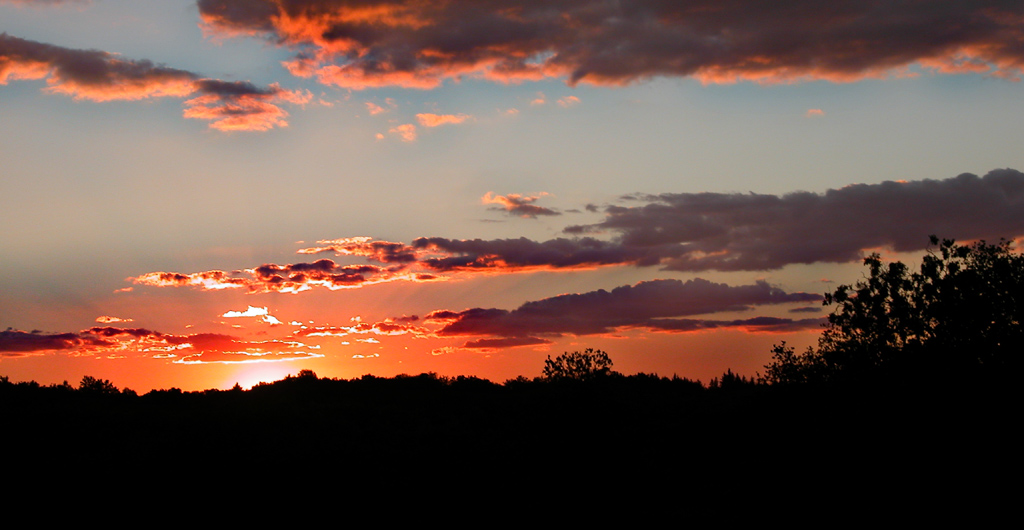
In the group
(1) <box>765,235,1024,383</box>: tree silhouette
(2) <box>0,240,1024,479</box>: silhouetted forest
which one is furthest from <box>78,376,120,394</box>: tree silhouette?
(1) <box>765,235,1024,383</box>: tree silhouette

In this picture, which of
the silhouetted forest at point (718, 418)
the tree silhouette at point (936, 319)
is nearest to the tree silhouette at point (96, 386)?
the silhouetted forest at point (718, 418)

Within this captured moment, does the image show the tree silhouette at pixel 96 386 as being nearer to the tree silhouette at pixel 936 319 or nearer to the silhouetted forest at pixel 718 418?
the silhouetted forest at pixel 718 418

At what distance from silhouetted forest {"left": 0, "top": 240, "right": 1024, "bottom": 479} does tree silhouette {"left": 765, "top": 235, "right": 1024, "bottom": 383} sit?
0.14m

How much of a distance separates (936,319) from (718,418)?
161 ft

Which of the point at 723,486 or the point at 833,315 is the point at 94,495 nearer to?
the point at 723,486

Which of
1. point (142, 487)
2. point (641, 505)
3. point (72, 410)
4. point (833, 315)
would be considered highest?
point (833, 315)

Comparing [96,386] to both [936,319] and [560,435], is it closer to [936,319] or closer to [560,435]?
[560,435]

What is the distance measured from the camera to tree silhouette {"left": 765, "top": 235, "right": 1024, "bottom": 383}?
69.2m

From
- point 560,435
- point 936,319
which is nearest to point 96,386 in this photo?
point 560,435

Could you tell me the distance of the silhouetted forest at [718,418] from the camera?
6969 cm

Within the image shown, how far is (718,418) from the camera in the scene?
117m

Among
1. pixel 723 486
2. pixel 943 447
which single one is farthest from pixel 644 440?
pixel 943 447

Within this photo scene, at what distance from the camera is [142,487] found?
271 feet

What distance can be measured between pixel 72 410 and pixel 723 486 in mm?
94079
